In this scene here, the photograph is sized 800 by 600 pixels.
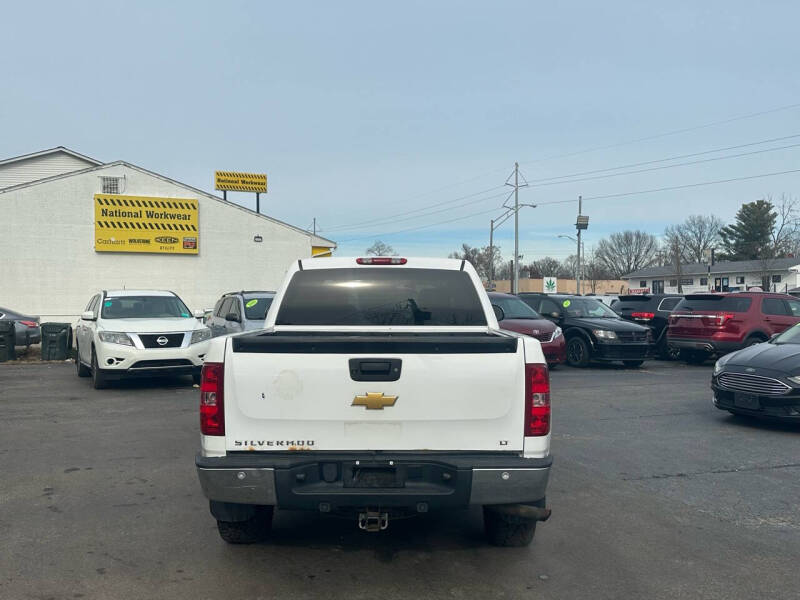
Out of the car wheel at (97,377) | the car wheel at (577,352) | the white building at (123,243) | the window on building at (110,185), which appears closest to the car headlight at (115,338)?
the car wheel at (97,377)

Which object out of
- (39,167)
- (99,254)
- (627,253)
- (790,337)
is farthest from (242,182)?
(627,253)

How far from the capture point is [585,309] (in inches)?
695

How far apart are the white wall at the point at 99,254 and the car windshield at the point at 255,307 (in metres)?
14.9

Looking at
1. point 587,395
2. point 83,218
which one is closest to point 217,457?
point 587,395

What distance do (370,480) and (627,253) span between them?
367ft

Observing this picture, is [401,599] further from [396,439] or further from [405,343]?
[405,343]

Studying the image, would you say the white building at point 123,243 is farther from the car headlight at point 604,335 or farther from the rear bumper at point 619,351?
the rear bumper at point 619,351

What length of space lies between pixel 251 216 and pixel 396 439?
1049 inches

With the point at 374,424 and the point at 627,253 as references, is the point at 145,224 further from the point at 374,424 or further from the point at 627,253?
the point at 627,253

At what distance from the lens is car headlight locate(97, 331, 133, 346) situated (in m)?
11.6

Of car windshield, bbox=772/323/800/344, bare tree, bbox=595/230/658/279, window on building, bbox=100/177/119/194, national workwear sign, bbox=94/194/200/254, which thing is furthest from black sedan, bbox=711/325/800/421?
bare tree, bbox=595/230/658/279

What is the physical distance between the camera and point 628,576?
13.8 ft

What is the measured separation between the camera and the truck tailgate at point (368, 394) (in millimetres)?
3893

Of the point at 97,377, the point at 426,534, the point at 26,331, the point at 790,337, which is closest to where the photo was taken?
the point at 426,534
